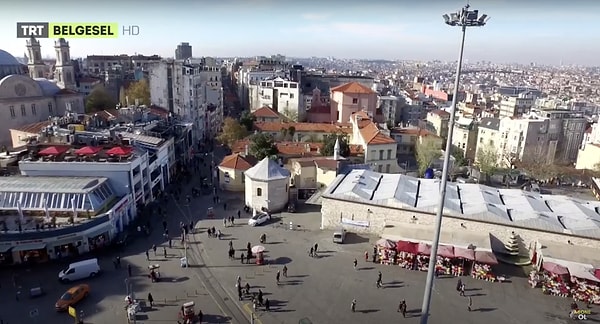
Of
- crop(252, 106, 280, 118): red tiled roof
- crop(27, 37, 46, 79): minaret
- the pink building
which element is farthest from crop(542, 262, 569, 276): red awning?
crop(27, 37, 46, 79): minaret

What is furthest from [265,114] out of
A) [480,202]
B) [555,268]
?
[555,268]

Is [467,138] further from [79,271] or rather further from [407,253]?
[79,271]

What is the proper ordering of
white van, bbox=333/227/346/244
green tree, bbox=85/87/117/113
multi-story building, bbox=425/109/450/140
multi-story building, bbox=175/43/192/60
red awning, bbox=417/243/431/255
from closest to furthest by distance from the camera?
red awning, bbox=417/243/431/255 → white van, bbox=333/227/346/244 → green tree, bbox=85/87/117/113 → multi-story building, bbox=425/109/450/140 → multi-story building, bbox=175/43/192/60

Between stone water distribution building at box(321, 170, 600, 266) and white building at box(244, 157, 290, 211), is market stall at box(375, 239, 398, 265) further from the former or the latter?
white building at box(244, 157, 290, 211)

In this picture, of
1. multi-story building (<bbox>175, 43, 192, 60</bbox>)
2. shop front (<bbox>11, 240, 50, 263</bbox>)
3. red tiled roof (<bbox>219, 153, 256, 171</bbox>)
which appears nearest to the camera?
shop front (<bbox>11, 240, 50, 263</bbox>)

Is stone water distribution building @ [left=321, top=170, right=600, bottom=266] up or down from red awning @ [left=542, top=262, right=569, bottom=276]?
up
